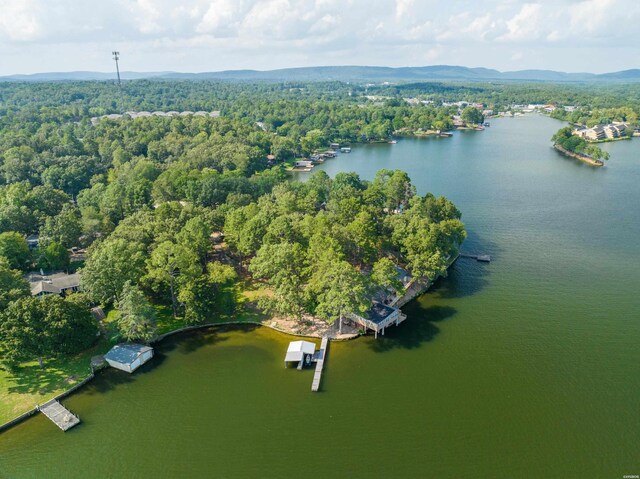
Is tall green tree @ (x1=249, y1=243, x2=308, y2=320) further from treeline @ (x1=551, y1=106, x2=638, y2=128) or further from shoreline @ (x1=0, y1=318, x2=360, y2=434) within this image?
treeline @ (x1=551, y1=106, x2=638, y2=128)

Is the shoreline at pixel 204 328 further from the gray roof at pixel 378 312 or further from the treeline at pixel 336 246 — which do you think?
the gray roof at pixel 378 312

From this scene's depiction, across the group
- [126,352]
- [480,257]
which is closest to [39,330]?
[126,352]

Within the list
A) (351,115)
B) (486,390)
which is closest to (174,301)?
(486,390)

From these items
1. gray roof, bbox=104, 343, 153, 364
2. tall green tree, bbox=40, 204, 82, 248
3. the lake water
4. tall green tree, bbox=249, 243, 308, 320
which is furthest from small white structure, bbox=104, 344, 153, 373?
tall green tree, bbox=40, 204, 82, 248

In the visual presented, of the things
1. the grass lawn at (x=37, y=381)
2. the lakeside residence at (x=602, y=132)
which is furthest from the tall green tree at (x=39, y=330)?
the lakeside residence at (x=602, y=132)

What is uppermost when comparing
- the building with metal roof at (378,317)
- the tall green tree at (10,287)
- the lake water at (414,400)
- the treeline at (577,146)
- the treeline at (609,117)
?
the treeline at (609,117)

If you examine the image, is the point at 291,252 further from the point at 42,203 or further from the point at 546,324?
the point at 42,203
